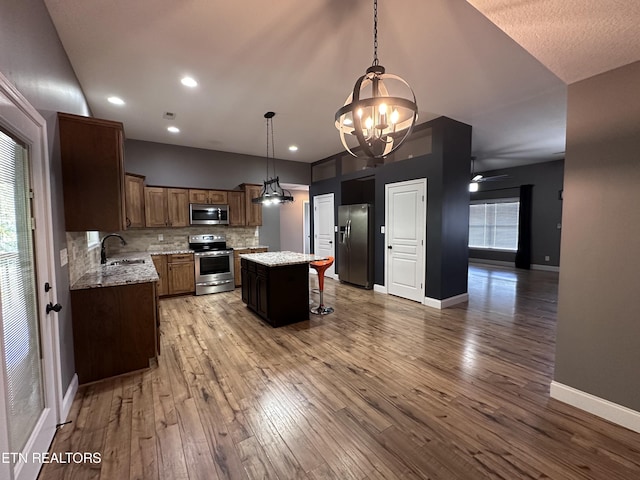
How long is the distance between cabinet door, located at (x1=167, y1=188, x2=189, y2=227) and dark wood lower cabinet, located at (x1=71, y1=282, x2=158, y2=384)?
2936 millimetres

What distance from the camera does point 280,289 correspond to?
11.9 feet

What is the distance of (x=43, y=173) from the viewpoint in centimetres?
178

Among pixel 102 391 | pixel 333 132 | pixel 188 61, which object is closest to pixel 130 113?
pixel 188 61

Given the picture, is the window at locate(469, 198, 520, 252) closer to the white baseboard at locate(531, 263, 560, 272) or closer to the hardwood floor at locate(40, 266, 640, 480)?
the white baseboard at locate(531, 263, 560, 272)

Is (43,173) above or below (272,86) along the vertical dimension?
below

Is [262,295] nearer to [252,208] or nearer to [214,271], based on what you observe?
[214,271]

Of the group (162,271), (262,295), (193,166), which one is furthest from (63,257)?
(193,166)

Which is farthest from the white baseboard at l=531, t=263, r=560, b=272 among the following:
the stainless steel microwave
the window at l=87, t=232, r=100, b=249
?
the window at l=87, t=232, r=100, b=249

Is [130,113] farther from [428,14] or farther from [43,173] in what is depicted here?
[428,14]

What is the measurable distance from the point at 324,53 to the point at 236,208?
13.0 ft

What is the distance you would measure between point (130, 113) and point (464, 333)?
17.8 ft

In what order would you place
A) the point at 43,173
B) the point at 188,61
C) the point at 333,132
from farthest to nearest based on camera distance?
the point at 333,132 < the point at 188,61 < the point at 43,173

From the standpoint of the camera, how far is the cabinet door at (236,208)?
574cm

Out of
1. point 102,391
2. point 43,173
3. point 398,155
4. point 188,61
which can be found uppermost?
point 188,61
